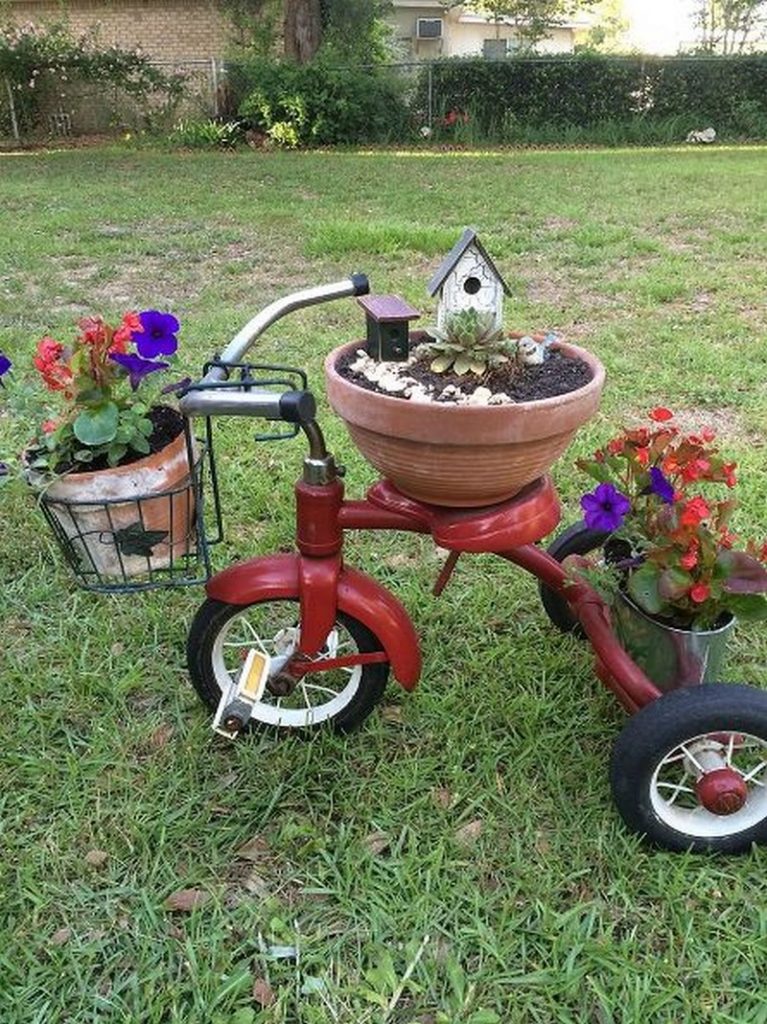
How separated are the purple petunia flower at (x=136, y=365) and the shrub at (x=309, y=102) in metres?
12.0

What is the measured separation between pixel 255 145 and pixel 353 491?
11372mm

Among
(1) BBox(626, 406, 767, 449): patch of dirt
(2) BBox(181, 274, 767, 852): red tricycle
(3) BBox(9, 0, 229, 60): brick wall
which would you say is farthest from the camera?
(3) BBox(9, 0, 229, 60): brick wall

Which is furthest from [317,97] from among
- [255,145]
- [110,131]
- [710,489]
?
[710,489]

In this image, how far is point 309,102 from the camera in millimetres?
12648

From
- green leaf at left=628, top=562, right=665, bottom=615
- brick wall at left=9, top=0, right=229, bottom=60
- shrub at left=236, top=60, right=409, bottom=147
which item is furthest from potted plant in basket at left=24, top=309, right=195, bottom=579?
brick wall at left=9, top=0, right=229, bottom=60

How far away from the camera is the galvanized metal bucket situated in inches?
61.7

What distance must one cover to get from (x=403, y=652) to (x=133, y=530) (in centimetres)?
54

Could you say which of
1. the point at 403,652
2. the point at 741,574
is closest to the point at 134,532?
the point at 403,652

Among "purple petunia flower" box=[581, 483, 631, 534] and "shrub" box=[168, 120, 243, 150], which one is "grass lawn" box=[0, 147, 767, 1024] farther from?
"shrub" box=[168, 120, 243, 150]

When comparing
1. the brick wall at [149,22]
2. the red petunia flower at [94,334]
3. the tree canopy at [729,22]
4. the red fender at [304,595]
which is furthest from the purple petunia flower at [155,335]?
the tree canopy at [729,22]

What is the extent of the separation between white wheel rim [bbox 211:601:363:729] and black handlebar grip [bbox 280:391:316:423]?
0.50 metres

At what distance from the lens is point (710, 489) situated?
2689 millimetres

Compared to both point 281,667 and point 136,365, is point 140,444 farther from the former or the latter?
point 281,667

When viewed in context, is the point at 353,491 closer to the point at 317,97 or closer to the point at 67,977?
the point at 67,977
